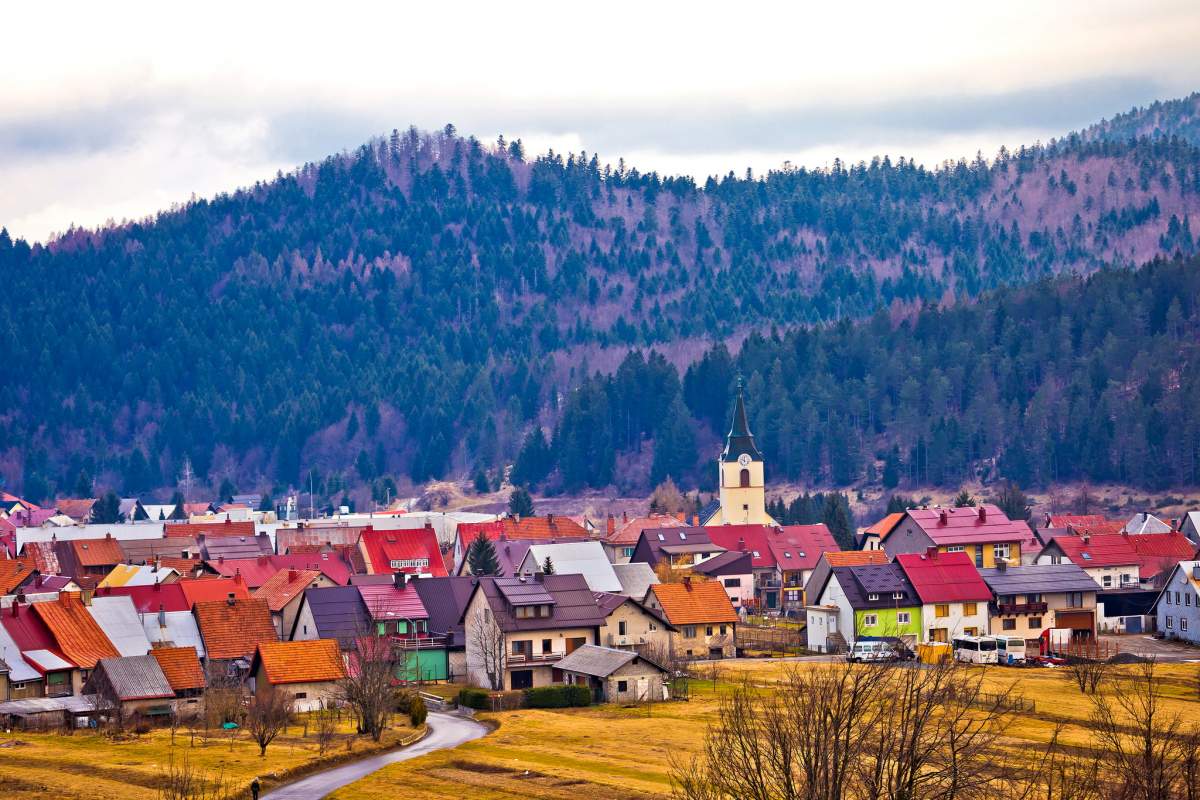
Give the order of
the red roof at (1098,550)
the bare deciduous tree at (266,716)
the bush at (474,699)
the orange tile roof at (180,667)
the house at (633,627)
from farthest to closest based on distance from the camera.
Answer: the red roof at (1098,550) < the house at (633,627) < the bush at (474,699) < the orange tile roof at (180,667) < the bare deciduous tree at (266,716)

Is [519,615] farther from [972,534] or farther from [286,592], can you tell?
[972,534]

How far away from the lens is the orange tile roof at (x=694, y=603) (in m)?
85.8

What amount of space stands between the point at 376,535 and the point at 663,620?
33530 mm

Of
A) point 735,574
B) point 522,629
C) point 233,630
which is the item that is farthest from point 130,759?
point 735,574

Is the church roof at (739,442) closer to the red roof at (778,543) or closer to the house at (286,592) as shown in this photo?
the red roof at (778,543)

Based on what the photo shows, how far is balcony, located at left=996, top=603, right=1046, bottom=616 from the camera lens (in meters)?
88.4

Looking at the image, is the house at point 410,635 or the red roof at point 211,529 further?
the red roof at point 211,529

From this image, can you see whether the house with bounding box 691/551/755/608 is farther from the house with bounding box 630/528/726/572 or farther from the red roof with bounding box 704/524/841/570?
the house with bounding box 630/528/726/572

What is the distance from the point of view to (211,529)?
135 meters

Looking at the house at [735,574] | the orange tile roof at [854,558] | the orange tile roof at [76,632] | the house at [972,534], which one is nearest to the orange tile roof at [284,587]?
the orange tile roof at [76,632]

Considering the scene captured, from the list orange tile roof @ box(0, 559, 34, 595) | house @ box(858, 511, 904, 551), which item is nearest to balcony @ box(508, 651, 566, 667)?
orange tile roof @ box(0, 559, 34, 595)

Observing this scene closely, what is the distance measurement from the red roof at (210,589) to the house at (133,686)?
584 inches

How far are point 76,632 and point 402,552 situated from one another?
1597 inches

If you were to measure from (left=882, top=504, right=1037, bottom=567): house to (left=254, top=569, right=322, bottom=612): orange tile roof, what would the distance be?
36.0 meters
